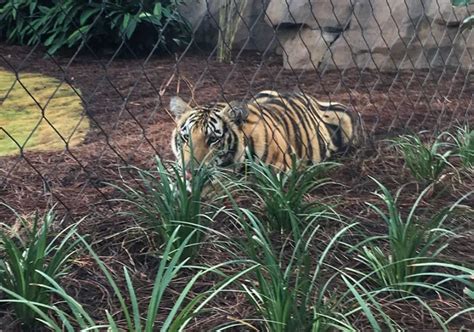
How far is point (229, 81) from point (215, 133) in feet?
10.2

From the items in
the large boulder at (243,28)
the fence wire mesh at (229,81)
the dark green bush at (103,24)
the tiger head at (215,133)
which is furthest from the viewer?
the large boulder at (243,28)

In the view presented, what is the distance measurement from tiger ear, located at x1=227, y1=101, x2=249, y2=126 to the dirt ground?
101 mm

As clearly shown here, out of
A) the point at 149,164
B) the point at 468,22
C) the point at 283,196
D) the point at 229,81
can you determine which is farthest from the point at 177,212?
the point at 229,81

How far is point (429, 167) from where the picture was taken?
3.15 metres

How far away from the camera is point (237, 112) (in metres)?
3.32

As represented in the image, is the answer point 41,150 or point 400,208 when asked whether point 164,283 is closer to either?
point 400,208

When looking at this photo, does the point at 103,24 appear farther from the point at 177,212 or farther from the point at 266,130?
the point at 177,212

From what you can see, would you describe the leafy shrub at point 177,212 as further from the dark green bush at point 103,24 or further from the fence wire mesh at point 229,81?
the dark green bush at point 103,24

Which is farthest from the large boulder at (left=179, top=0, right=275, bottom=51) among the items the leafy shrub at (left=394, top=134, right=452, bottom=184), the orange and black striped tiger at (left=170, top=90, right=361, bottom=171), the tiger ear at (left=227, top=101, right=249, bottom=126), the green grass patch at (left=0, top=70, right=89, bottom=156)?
the leafy shrub at (left=394, top=134, right=452, bottom=184)

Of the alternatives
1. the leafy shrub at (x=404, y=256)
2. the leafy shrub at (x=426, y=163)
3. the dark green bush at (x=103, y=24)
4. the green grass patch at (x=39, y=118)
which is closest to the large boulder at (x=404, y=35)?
the dark green bush at (x=103, y=24)

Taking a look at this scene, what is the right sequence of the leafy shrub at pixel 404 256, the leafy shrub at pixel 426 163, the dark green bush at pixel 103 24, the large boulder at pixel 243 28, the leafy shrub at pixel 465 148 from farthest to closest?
the large boulder at pixel 243 28
the dark green bush at pixel 103 24
the leafy shrub at pixel 465 148
the leafy shrub at pixel 426 163
the leafy shrub at pixel 404 256

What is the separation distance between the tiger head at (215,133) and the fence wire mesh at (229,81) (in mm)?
159

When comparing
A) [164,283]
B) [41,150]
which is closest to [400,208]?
[164,283]

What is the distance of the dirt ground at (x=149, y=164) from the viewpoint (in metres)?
2.24
